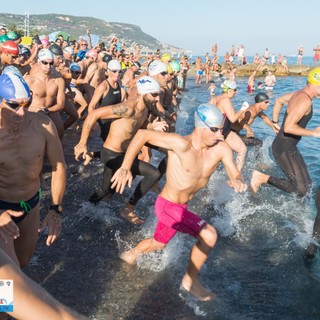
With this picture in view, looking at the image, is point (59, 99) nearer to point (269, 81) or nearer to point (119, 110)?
point (119, 110)

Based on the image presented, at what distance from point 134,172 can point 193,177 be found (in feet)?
5.54

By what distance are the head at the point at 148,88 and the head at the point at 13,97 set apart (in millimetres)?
2293

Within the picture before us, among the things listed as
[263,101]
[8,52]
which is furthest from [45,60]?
[263,101]

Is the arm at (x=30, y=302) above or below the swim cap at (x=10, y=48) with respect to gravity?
above

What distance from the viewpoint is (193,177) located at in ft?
13.5

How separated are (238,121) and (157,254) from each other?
461 centimetres

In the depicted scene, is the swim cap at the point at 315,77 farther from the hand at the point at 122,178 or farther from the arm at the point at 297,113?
the hand at the point at 122,178

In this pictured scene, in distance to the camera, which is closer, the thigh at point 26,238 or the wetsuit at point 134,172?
the thigh at point 26,238

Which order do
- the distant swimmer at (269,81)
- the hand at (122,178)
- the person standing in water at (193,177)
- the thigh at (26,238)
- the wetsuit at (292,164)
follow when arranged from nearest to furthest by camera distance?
the thigh at (26,238), the person standing in water at (193,177), the hand at (122,178), the wetsuit at (292,164), the distant swimmer at (269,81)

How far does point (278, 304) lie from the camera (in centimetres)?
410

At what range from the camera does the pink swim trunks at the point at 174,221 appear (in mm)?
4086

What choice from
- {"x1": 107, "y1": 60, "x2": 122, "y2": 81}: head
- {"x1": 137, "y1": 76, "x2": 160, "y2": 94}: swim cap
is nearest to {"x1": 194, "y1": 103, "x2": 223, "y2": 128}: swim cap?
{"x1": 137, "y1": 76, "x2": 160, "y2": 94}: swim cap

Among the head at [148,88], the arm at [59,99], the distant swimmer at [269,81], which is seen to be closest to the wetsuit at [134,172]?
the head at [148,88]

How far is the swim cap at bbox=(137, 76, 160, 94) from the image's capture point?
5.29 m
